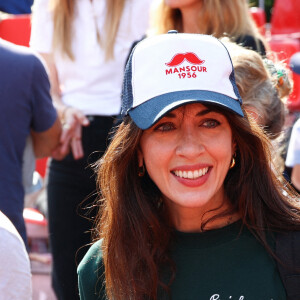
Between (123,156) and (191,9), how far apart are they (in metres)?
1.42

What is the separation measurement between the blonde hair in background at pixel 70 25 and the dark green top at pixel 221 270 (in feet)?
5.45

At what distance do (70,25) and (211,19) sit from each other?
0.78 metres

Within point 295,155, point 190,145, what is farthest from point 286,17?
point 190,145

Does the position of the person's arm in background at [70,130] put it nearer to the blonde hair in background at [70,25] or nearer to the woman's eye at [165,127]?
the blonde hair in background at [70,25]

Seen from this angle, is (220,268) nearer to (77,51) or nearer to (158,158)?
(158,158)

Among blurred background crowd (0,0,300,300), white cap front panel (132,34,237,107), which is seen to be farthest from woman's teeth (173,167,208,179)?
blurred background crowd (0,0,300,300)

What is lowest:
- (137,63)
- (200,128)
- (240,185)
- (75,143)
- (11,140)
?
(75,143)

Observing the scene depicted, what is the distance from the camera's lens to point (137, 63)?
2043 mm

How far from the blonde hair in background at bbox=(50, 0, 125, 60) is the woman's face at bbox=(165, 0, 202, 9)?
0.34 m

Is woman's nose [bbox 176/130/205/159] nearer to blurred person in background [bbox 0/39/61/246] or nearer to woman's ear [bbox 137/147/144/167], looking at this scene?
woman's ear [bbox 137/147/144/167]

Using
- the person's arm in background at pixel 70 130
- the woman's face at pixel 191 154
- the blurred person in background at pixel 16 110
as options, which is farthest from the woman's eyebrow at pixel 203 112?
the person's arm in background at pixel 70 130

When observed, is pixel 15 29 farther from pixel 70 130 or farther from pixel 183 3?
pixel 183 3

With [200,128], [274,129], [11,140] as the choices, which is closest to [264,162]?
[200,128]

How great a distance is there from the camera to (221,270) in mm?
1983
